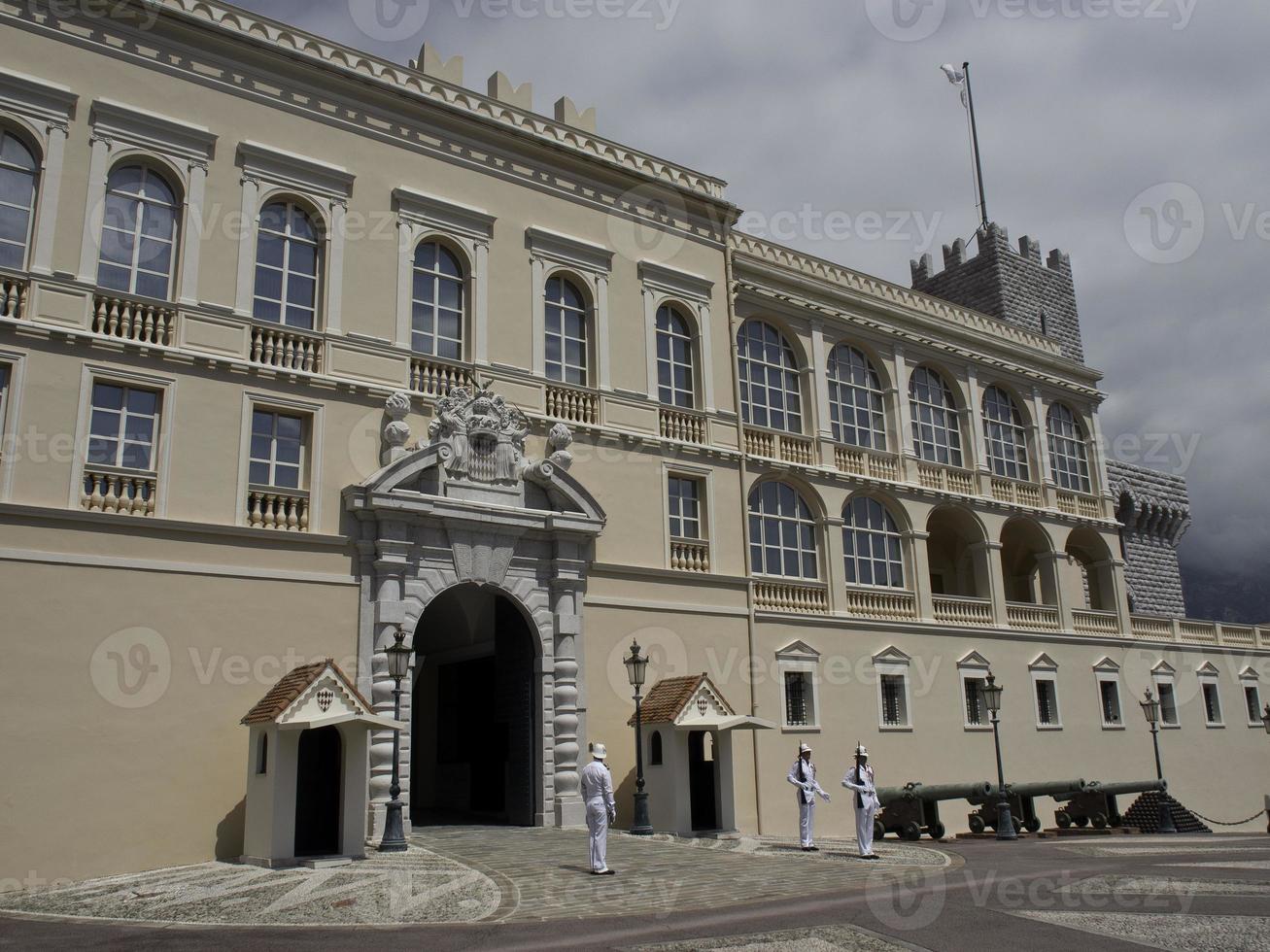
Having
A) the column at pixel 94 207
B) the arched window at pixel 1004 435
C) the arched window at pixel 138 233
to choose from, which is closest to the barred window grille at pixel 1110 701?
the arched window at pixel 1004 435

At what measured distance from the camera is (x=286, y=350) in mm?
17969

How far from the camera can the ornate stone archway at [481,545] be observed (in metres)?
17.7

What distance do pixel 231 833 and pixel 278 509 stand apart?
15.8 ft

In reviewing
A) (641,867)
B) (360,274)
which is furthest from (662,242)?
(641,867)

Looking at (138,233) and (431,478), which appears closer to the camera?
(138,233)

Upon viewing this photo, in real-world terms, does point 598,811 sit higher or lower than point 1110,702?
lower

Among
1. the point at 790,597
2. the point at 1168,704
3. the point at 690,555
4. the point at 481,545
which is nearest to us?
the point at 481,545

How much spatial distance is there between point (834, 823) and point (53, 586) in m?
15.6

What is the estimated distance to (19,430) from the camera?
15.2 meters

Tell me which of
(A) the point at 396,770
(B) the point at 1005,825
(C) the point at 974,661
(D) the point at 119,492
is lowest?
(B) the point at 1005,825

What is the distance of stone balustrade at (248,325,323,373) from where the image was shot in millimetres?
17672

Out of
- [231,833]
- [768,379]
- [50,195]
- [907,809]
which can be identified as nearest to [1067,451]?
[768,379]

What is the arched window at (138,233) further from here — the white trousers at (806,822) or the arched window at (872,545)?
the arched window at (872,545)

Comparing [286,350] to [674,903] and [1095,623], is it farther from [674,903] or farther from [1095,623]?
[1095,623]
